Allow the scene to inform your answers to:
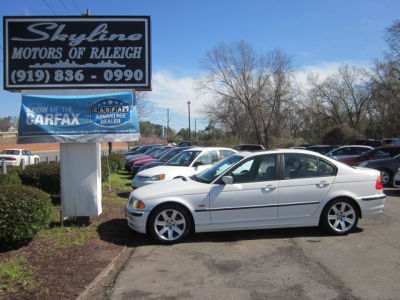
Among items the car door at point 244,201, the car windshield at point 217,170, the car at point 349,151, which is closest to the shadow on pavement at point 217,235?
the car door at point 244,201

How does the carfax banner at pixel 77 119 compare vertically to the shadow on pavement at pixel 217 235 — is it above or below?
above

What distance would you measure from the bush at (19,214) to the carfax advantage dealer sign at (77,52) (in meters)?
2.50

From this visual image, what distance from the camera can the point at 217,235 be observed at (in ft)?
23.3

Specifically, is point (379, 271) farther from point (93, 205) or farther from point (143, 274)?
point (93, 205)

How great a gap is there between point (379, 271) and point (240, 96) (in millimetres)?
38606

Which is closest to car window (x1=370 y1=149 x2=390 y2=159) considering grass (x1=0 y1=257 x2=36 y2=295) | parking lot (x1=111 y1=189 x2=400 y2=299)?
parking lot (x1=111 y1=189 x2=400 y2=299)

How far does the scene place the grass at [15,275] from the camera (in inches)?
176

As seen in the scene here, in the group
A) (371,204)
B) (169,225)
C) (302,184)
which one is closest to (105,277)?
(169,225)

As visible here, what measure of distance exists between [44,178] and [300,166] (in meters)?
7.17

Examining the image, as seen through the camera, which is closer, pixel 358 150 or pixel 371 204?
pixel 371 204

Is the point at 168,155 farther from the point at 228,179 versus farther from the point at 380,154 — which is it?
the point at 228,179

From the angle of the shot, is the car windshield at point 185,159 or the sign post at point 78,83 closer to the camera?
the sign post at point 78,83

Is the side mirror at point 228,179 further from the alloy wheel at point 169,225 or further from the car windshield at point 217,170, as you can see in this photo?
the alloy wheel at point 169,225

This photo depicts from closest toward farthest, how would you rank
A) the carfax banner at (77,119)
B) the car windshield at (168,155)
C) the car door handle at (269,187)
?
the car door handle at (269,187) < the carfax banner at (77,119) < the car windshield at (168,155)
